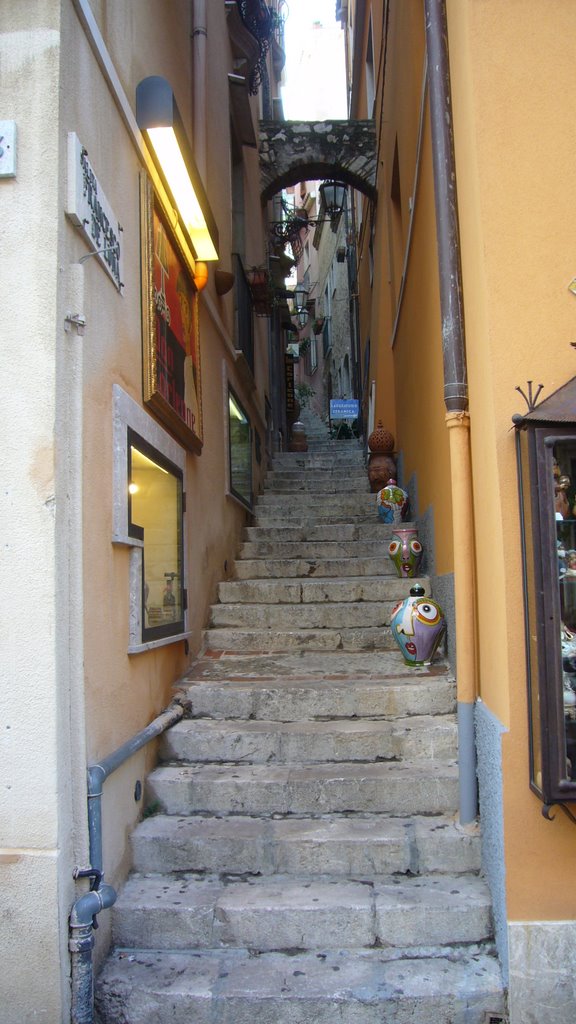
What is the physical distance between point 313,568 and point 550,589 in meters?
4.00

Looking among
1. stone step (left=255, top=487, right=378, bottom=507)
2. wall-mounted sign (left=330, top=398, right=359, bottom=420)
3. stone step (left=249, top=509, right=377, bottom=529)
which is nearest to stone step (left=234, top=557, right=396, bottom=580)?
stone step (left=249, top=509, right=377, bottom=529)

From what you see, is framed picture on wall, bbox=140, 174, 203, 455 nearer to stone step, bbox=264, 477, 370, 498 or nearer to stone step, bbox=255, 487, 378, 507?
stone step, bbox=255, 487, 378, 507

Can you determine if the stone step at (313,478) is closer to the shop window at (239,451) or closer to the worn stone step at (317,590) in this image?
the shop window at (239,451)

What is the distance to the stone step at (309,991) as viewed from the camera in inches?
113

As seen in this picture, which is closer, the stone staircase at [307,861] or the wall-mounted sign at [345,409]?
the stone staircase at [307,861]

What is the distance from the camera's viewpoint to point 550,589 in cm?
284

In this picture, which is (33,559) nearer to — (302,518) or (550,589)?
(550,589)

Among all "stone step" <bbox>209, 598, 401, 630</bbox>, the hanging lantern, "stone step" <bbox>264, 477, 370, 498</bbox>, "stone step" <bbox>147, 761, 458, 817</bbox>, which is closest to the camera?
"stone step" <bbox>147, 761, 458, 817</bbox>

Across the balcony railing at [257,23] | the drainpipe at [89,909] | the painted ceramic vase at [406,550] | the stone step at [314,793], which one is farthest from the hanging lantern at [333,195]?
the drainpipe at [89,909]

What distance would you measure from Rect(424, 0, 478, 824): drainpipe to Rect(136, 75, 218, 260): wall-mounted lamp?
1.44m

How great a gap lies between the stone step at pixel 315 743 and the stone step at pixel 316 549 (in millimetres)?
2719

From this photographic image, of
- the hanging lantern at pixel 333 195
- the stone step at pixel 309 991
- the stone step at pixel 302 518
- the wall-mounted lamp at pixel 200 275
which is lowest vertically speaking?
the stone step at pixel 309 991

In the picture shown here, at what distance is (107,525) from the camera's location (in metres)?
3.36

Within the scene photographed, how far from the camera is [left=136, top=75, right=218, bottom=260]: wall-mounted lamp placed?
153 inches
